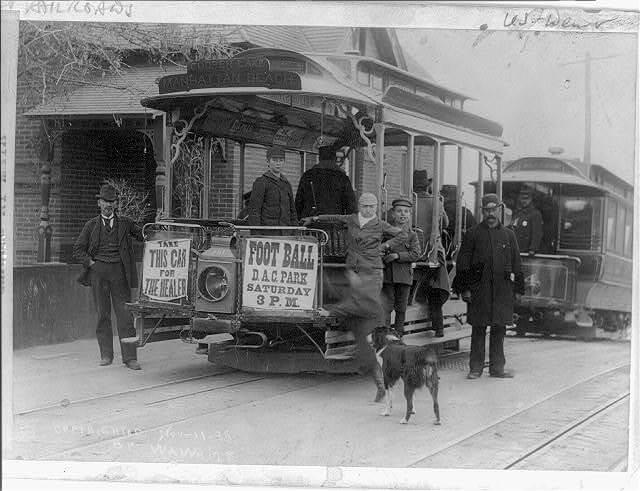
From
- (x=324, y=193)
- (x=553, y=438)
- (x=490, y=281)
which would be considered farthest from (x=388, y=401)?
(x=324, y=193)

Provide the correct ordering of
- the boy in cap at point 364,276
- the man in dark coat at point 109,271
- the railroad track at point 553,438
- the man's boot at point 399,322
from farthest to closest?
1. the man's boot at point 399,322
2. the man in dark coat at point 109,271
3. the boy in cap at point 364,276
4. the railroad track at point 553,438

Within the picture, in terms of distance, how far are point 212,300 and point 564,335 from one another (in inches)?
224

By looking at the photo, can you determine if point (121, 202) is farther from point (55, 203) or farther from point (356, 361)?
point (356, 361)

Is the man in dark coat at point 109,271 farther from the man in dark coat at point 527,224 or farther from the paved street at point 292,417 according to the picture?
the man in dark coat at point 527,224

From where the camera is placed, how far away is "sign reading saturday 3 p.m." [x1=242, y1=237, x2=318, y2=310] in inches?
303

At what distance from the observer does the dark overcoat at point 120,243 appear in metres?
8.23

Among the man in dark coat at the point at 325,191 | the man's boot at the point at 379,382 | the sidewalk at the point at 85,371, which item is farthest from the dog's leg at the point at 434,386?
the sidewalk at the point at 85,371

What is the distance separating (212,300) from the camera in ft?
25.8

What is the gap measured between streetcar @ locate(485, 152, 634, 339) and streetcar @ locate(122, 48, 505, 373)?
4.47ft

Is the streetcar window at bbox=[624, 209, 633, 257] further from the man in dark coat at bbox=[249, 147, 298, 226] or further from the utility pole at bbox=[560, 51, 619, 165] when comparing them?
the man in dark coat at bbox=[249, 147, 298, 226]

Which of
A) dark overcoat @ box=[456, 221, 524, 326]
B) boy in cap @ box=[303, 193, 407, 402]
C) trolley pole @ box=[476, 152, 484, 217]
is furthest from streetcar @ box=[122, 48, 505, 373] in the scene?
trolley pole @ box=[476, 152, 484, 217]

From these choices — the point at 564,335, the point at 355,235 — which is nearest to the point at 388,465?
the point at 355,235

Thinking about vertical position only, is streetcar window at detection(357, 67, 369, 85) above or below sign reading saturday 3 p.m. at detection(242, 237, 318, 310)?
above

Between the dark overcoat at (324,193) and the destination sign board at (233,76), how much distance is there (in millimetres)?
1306
